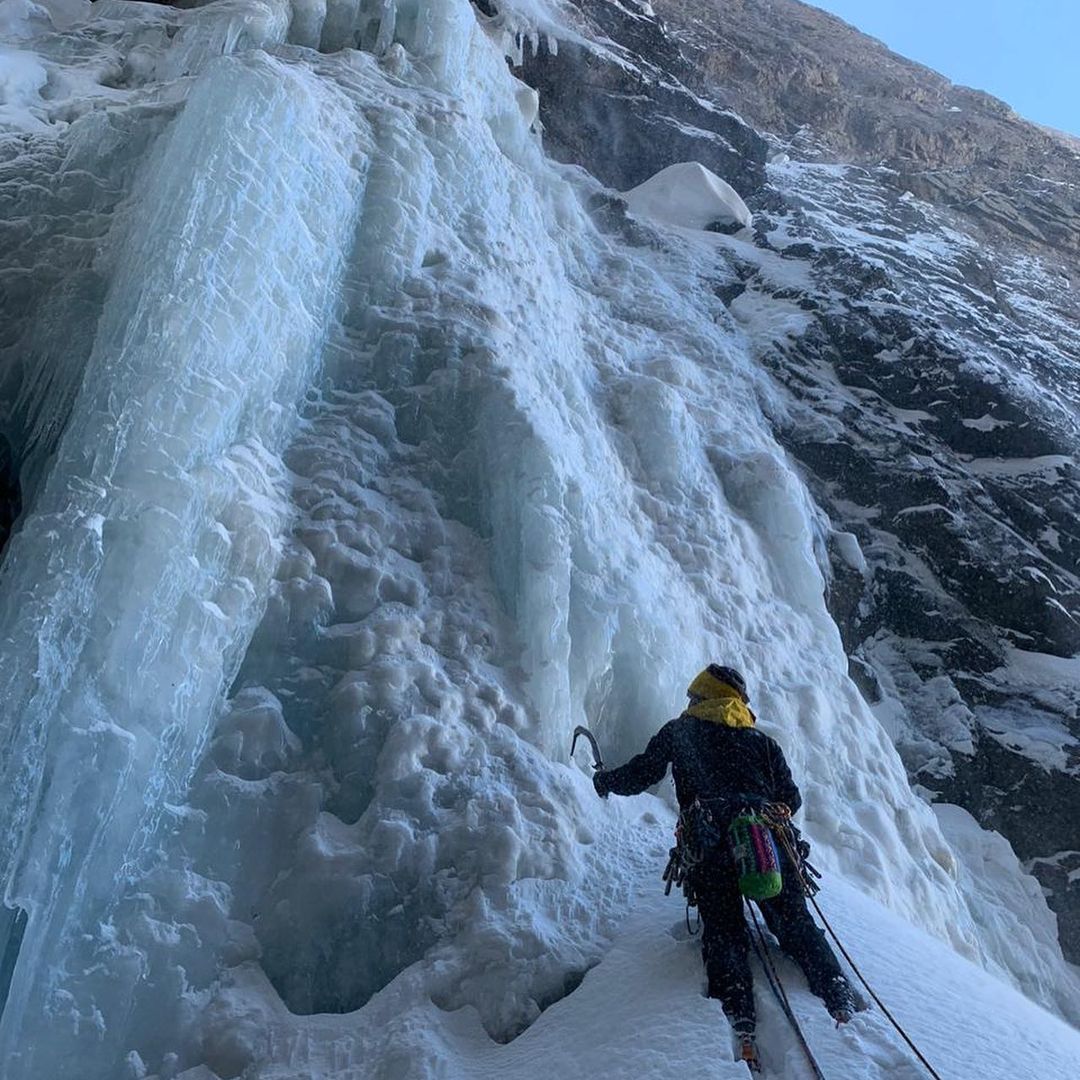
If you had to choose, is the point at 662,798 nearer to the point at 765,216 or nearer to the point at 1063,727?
the point at 1063,727

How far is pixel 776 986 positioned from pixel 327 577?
9.68 ft

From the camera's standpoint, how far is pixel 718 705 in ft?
14.0

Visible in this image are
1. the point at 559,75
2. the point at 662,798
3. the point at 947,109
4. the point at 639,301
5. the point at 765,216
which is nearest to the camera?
the point at 662,798

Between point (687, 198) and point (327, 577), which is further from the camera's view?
point (687, 198)

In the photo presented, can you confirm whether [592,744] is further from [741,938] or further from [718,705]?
[741,938]

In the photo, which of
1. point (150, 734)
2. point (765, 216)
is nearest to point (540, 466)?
point (150, 734)

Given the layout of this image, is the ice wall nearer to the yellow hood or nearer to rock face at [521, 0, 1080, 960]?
the yellow hood

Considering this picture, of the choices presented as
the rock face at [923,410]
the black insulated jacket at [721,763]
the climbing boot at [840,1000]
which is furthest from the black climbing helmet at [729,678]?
the rock face at [923,410]

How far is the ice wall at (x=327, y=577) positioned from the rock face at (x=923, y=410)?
2.28 meters

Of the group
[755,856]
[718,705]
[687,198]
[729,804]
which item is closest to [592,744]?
[718,705]

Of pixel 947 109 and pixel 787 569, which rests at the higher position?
pixel 947 109

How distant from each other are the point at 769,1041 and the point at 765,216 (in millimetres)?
16022

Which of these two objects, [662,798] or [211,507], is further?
[662,798]

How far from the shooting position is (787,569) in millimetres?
8836
